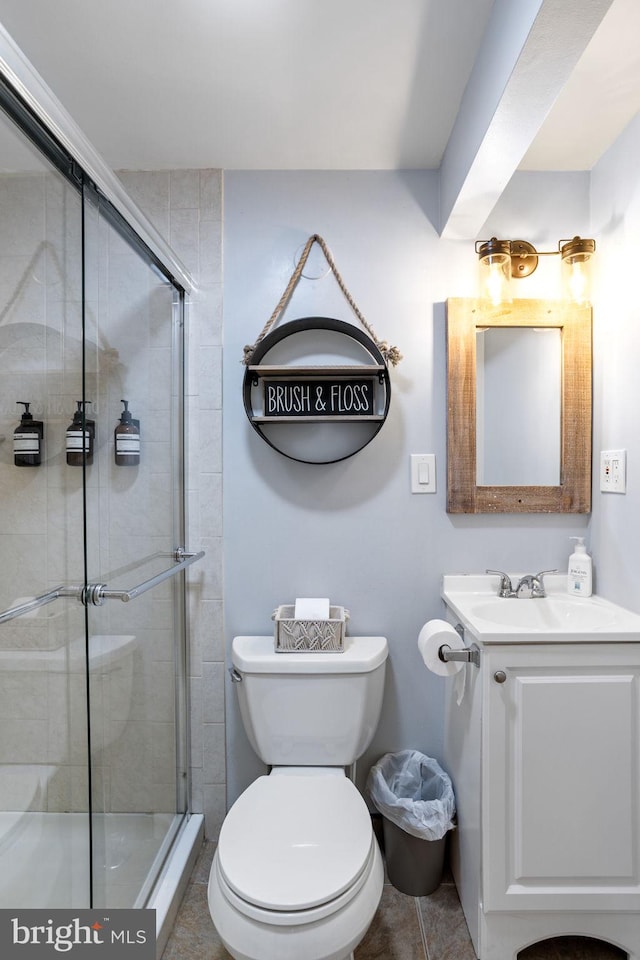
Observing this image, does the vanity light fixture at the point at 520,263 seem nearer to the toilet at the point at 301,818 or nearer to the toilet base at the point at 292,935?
the toilet at the point at 301,818

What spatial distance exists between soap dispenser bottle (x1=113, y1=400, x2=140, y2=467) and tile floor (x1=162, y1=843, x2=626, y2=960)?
1288 millimetres

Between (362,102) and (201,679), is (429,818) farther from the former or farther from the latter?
(362,102)

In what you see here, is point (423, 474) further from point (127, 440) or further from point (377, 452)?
point (127, 440)

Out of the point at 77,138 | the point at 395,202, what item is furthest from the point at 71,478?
the point at 395,202

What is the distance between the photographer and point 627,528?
156 cm

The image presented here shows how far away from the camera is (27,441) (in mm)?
956

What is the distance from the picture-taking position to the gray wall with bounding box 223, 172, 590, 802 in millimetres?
1808

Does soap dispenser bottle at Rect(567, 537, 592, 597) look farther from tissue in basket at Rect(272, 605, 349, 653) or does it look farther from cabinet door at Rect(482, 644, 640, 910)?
tissue in basket at Rect(272, 605, 349, 653)

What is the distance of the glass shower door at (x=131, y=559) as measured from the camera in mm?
1198

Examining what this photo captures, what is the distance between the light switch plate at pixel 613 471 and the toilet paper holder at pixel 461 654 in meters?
0.65

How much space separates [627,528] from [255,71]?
1.59 m

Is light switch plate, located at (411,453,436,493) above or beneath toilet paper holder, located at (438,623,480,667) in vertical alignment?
above

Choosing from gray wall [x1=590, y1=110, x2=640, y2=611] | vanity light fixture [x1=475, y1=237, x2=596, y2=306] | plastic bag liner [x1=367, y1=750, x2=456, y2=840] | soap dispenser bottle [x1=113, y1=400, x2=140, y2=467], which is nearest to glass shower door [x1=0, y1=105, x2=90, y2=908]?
soap dispenser bottle [x1=113, y1=400, x2=140, y2=467]

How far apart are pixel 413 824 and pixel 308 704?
1.45ft
